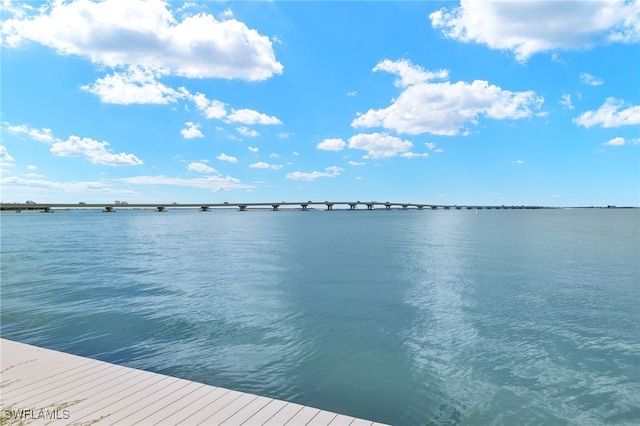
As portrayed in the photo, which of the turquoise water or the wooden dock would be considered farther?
the turquoise water

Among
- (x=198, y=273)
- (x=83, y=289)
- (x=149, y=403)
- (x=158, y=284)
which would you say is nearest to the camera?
(x=149, y=403)

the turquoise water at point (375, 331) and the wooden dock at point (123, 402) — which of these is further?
the turquoise water at point (375, 331)

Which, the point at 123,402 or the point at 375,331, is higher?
the point at 123,402

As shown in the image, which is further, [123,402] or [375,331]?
[375,331]

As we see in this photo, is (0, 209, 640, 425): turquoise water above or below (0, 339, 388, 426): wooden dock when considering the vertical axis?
below

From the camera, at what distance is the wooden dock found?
7027mm

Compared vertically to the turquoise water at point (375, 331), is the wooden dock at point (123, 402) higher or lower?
higher

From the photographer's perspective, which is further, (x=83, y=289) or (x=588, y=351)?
(x=83, y=289)

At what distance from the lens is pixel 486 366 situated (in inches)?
472

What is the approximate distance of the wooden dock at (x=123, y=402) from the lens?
23.1ft

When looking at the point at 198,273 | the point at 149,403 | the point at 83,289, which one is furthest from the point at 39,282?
the point at 149,403

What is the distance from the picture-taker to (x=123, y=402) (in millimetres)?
7703

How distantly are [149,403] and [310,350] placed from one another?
6.63 metres

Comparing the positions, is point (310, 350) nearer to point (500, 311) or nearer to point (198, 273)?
point (500, 311)
